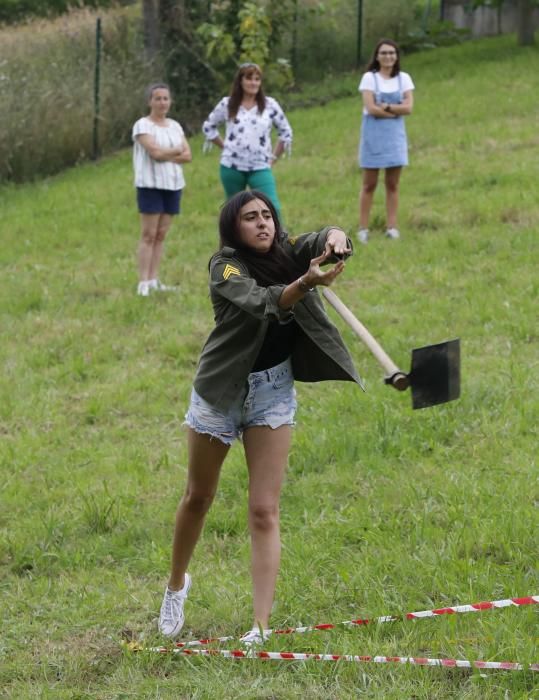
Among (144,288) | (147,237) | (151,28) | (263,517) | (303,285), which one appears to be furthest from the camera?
(151,28)

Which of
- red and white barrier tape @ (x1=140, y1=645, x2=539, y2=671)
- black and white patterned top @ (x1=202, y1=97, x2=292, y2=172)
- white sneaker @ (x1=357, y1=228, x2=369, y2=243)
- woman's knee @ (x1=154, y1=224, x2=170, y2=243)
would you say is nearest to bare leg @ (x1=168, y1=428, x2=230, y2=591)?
red and white barrier tape @ (x1=140, y1=645, x2=539, y2=671)

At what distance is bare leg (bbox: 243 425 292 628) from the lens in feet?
14.6

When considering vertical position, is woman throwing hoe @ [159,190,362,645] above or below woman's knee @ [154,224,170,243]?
above

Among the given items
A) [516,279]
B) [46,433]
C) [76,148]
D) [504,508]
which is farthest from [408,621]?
[76,148]

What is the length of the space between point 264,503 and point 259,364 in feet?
1.75

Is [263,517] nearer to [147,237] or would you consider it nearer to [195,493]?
[195,493]

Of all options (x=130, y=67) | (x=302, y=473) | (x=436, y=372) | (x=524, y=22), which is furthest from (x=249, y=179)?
(x=524, y=22)

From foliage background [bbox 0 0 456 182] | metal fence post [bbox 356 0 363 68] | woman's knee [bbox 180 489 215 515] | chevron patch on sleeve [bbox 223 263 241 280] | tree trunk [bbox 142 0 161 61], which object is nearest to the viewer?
chevron patch on sleeve [bbox 223 263 241 280]

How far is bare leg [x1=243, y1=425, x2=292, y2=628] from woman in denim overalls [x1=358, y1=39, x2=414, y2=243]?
6806 millimetres

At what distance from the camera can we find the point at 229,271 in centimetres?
424

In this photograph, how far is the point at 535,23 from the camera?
917 inches

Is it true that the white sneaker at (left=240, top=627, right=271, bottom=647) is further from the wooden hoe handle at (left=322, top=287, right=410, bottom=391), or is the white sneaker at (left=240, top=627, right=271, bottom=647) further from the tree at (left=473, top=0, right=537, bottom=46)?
the tree at (left=473, top=0, right=537, bottom=46)

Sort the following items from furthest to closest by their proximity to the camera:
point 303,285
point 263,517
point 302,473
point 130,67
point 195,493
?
point 130,67 < point 302,473 < point 195,493 < point 263,517 < point 303,285

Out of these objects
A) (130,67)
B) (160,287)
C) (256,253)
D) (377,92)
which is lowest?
(160,287)
